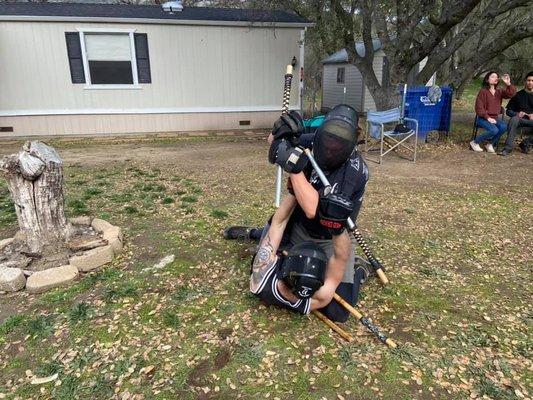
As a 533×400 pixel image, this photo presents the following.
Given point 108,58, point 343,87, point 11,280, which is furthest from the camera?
point 343,87

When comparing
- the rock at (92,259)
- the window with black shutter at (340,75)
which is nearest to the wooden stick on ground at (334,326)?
the rock at (92,259)

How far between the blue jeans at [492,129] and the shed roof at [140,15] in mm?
4847

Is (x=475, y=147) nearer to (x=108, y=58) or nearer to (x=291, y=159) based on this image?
(x=291, y=159)

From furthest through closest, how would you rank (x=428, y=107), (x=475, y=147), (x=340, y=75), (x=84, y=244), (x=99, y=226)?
(x=340, y=75), (x=428, y=107), (x=475, y=147), (x=99, y=226), (x=84, y=244)

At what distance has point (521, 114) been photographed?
25.7 ft

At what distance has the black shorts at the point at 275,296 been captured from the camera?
9.07ft

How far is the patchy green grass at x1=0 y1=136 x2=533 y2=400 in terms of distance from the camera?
2270 millimetres

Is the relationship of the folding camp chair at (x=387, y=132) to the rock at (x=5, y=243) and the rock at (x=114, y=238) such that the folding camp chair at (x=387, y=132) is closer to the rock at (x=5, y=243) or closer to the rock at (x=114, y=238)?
the rock at (x=114, y=238)

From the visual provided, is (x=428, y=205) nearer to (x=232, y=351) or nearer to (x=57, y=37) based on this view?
(x=232, y=351)

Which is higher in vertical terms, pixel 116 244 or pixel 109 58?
pixel 109 58

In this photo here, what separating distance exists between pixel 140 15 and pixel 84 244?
820 centimetres

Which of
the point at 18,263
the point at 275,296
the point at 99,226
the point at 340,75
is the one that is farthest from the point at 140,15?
the point at 340,75

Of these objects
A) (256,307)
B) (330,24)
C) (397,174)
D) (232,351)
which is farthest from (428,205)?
(330,24)

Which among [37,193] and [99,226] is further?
[99,226]
